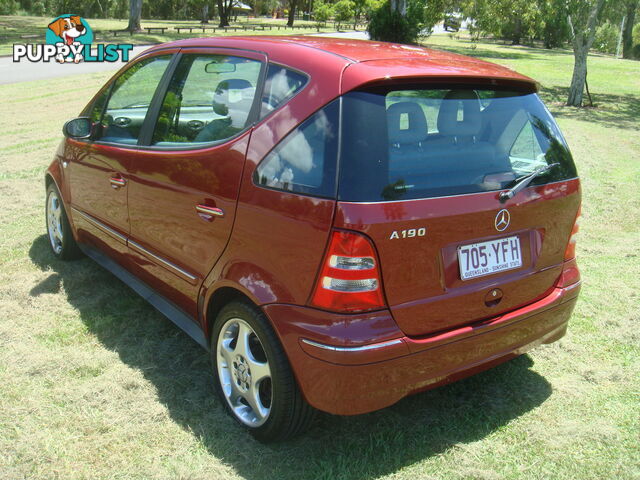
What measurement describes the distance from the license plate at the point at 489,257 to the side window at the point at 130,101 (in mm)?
2247

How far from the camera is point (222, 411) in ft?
11.0

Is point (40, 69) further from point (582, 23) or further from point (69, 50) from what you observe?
point (582, 23)

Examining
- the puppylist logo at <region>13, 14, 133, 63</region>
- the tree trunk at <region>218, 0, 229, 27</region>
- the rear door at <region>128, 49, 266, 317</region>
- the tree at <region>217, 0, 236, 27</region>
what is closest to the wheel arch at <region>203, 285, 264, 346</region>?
the rear door at <region>128, 49, 266, 317</region>

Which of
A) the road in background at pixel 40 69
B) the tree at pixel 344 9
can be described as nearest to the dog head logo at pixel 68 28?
the road in background at pixel 40 69

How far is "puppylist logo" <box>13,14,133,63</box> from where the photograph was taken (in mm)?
24547

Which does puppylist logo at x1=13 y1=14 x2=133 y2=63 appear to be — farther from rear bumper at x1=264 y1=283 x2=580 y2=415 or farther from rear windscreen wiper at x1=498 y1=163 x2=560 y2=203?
rear bumper at x1=264 y1=283 x2=580 y2=415

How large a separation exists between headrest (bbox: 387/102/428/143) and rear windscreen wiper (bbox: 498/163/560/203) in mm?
459

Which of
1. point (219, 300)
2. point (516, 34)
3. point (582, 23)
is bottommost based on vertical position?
point (219, 300)

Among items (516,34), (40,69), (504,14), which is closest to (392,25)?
(504,14)

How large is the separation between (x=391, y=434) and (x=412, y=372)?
61 centimetres

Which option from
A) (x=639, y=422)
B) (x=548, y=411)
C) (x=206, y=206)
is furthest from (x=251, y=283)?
(x=639, y=422)

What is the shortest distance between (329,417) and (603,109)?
51.4ft

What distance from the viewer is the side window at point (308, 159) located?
8.50 ft

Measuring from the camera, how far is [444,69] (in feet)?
9.47
